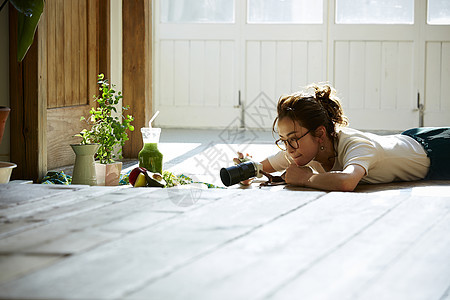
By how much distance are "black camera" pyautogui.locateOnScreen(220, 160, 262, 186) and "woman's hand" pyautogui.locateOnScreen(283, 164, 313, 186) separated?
0.39 ft

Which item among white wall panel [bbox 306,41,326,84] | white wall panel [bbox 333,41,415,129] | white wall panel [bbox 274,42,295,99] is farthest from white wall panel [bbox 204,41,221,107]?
white wall panel [bbox 333,41,415,129]

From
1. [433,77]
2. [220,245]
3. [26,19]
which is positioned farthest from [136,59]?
[220,245]

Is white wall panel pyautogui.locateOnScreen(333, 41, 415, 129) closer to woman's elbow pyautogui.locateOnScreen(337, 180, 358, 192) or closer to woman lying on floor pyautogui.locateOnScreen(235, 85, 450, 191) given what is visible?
woman lying on floor pyautogui.locateOnScreen(235, 85, 450, 191)

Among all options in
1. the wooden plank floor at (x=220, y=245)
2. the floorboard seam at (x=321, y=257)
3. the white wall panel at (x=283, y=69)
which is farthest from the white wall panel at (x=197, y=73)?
the floorboard seam at (x=321, y=257)

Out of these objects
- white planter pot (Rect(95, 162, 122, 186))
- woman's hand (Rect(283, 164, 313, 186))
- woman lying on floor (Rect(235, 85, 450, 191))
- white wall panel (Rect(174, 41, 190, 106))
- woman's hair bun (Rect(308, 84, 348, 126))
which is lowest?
white planter pot (Rect(95, 162, 122, 186))

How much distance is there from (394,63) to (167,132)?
2.04m

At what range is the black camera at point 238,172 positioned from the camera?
2416mm

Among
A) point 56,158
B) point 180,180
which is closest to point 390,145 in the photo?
point 180,180

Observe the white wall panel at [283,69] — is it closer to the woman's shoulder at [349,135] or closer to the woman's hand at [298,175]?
the woman's shoulder at [349,135]

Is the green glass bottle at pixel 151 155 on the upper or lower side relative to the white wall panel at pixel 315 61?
lower

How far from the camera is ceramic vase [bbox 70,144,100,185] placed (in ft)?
8.84

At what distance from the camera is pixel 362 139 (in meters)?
2.57

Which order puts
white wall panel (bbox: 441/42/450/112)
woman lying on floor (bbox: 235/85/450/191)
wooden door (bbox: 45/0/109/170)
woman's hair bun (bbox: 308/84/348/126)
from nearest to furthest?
woman lying on floor (bbox: 235/85/450/191) → woman's hair bun (bbox: 308/84/348/126) → wooden door (bbox: 45/0/109/170) → white wall panel (bbox: 441/42/450/112)

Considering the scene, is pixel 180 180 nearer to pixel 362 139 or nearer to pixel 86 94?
pixel 362 139
